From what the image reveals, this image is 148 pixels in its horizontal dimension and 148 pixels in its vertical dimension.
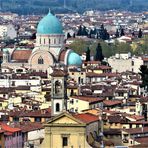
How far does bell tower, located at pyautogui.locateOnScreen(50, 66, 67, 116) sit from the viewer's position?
30875mm

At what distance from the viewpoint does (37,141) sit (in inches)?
1374

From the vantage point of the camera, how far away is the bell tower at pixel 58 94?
3088cm

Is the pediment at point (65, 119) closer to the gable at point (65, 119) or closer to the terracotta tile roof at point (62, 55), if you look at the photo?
the gable at point (65, 119)

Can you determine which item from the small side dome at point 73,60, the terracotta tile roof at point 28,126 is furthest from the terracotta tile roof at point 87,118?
the small side dome at point 73,60

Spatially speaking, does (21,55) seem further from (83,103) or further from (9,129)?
(9,129)

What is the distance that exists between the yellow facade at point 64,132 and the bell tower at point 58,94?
126cm

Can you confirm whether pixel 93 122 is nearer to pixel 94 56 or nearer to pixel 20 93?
pixel 20 93

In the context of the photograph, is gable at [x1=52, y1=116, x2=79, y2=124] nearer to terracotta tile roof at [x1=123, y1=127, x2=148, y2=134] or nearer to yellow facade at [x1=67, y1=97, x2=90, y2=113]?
terracotta tile roof at [x1=123, y1=127, x2=148, y2=134]

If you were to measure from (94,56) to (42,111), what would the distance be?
123 ft

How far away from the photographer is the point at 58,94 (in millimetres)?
31078

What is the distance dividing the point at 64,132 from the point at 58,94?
2.15 m

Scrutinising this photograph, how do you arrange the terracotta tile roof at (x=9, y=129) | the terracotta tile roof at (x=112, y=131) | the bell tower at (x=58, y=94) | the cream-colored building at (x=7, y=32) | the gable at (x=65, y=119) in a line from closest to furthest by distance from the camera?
the gable at (x=65, y=119)
the bell tower at (x=58, y=94)
the terracotta tile roof at (x=112, y=131)
the terracotta tile roof at (x=9, y=129)
the cream-colored building at (x=7, y=32)

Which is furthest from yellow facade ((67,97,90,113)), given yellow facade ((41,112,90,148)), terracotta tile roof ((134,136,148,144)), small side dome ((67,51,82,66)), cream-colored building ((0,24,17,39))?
cream-colored building ((0,24,17,39))

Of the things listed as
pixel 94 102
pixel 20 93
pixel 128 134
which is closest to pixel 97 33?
pixel 20 93
